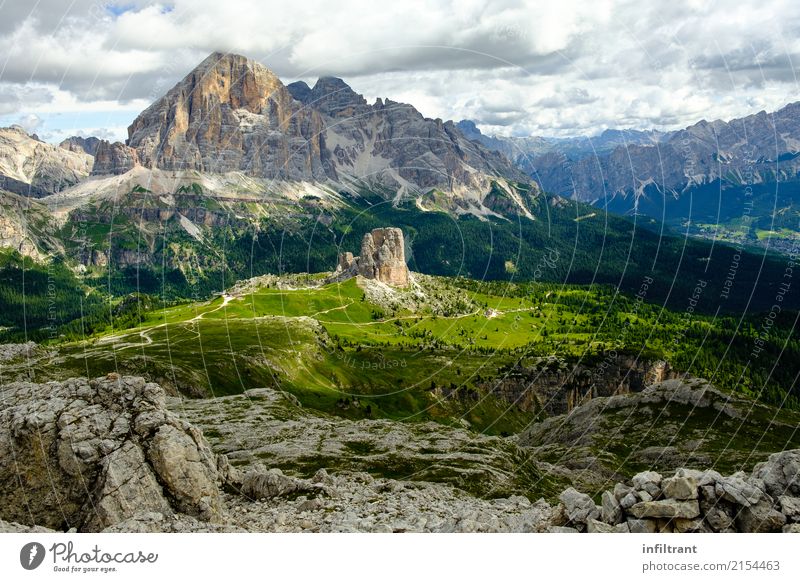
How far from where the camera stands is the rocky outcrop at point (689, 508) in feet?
127

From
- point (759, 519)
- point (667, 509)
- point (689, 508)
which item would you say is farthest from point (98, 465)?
point (759, 519)

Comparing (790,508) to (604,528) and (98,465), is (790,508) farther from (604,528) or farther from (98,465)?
(98,465)

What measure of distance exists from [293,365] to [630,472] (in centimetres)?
10012

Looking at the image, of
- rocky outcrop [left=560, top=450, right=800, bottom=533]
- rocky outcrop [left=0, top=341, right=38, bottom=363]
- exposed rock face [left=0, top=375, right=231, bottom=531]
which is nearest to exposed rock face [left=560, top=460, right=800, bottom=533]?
rocky outcrop [left=560, top=450, right=800, bottom=533]

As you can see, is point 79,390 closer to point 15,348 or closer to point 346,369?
point 15,348

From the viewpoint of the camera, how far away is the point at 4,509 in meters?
45.7

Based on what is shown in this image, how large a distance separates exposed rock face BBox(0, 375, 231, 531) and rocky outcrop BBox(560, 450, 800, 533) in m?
26.5

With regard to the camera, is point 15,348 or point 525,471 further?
point 15,348

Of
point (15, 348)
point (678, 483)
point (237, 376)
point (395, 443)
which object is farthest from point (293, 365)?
point (678, 483)

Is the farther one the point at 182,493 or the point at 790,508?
the point at 182,493
